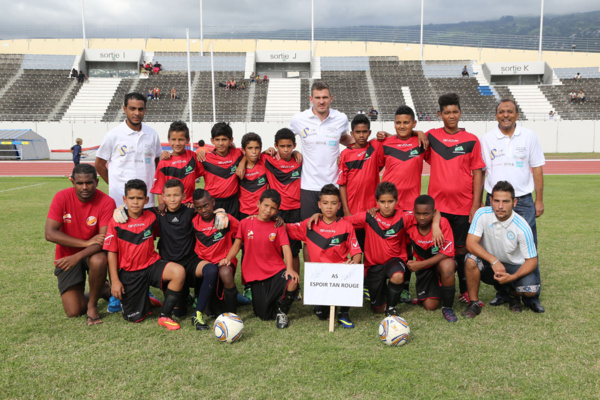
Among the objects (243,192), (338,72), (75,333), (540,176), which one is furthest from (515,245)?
(338,72)

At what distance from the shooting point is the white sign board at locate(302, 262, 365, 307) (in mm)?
4188

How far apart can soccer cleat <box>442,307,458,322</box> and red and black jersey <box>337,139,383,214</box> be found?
133 cm

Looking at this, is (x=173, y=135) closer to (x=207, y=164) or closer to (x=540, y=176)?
(x=207, y=164)

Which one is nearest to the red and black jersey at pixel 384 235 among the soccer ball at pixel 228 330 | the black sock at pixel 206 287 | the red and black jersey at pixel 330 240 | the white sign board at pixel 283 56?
the red and black jersey at pixel 330 240

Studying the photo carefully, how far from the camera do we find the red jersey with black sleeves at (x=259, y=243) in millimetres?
4605

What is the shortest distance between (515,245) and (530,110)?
36.9 m

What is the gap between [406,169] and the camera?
493cm

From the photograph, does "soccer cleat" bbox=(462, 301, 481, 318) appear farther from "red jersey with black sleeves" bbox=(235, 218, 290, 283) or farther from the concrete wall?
the concrete wall

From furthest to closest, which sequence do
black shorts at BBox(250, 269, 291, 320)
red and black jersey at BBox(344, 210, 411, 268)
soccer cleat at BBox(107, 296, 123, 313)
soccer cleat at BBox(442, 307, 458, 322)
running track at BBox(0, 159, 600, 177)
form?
1. running track at BBox(0, 159, 600, 177)
2. soccer cleat at BBox(107, 296, 123, 313)
3. red and black jersey at BBox(344, 210, 411, 268)
4. black shorts at BBox(250, 269, 291, 320)
5. soccer cleat at BBox(442, 307, 458, 322)

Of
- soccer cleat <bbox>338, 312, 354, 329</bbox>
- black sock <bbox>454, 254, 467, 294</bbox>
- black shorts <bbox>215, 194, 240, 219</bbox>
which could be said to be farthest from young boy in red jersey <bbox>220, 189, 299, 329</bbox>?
black sock <bbox>454, 254, 467, 294</bbox>

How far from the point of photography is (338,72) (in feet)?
146

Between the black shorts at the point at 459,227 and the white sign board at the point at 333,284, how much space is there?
1313mm

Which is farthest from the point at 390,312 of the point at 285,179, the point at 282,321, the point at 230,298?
the point at 285,179

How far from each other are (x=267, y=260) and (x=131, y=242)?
1.33m
